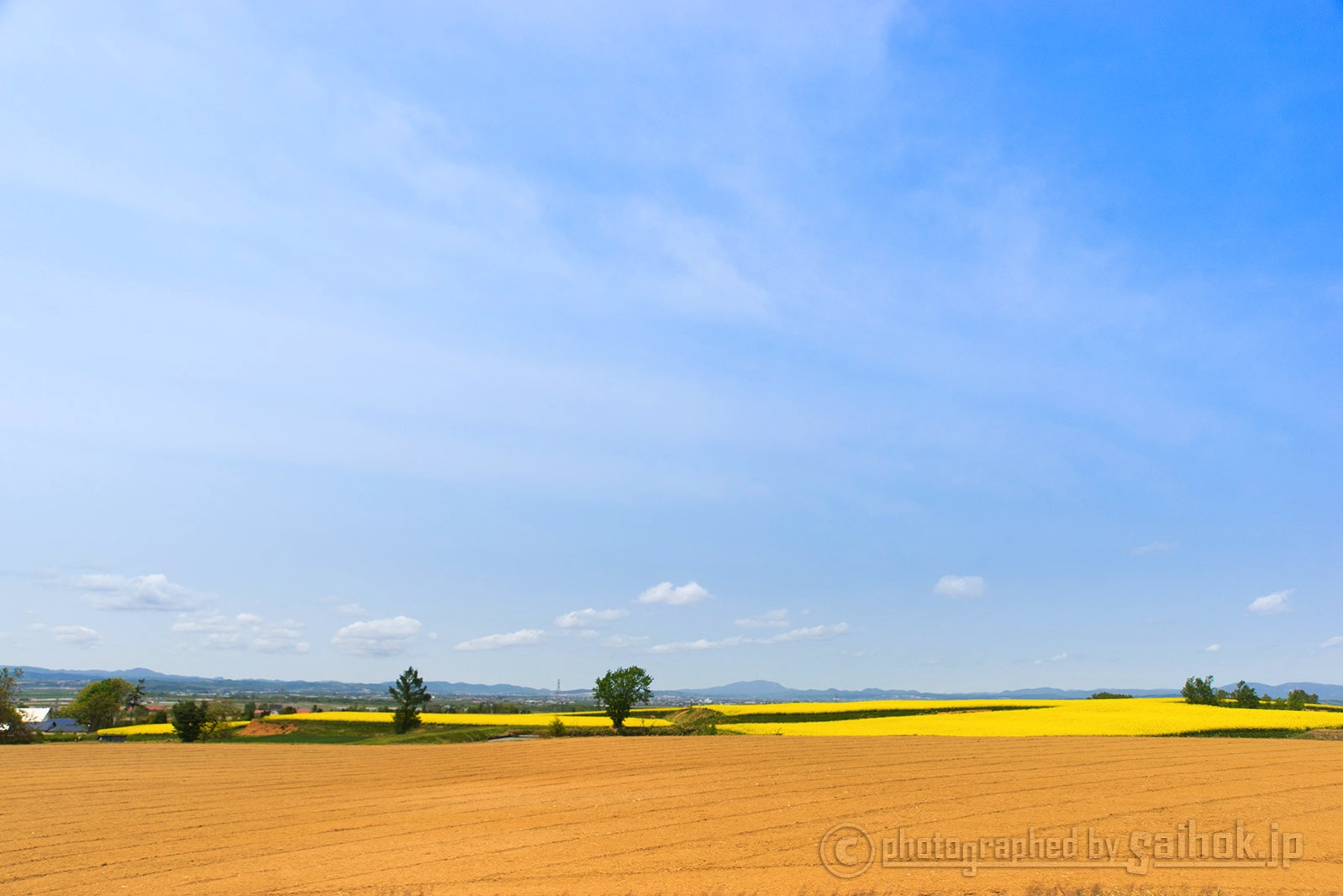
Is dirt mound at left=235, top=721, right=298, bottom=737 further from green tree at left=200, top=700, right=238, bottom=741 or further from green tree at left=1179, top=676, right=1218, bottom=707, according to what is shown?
green tree at left=1179, top=676, right=1218, bottom=707

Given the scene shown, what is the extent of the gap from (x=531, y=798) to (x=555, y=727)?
3415 cm

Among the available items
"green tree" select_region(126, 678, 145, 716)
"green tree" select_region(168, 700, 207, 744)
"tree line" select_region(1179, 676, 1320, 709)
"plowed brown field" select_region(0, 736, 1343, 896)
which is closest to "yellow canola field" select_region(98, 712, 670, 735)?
"green tree" select_region(168, 700, 207, 744)

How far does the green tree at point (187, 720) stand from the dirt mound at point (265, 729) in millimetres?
6522

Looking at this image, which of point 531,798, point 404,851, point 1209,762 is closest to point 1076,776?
point 1209,762

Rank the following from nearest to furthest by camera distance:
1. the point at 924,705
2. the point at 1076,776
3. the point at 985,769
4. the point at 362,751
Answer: the point at 1076,776, the point at 985,769, the point at 362,751, the point at 924,705

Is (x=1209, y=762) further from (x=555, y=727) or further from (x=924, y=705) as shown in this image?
(x=924, y=705)

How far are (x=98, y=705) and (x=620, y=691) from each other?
73.6 metres

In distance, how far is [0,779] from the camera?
31.4 m

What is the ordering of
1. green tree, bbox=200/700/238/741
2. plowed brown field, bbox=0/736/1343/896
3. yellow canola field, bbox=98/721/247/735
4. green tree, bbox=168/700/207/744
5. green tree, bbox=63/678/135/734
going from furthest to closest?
green tree, bbox=63/678/135/734
yellow canola field, bbox=98/721/247/735
green tree, bbox=200/700/238/741
green tree, bbox=168/700/207/744
plowed brown field, bbox=0/736/1343/896

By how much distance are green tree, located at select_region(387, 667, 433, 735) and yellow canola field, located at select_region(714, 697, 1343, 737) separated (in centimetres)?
2604

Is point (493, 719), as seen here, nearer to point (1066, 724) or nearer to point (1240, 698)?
point (1066, 724)

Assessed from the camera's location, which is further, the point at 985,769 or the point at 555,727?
the point at 555,727

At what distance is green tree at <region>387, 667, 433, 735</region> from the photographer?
65312mm

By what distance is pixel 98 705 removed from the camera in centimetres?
9594
